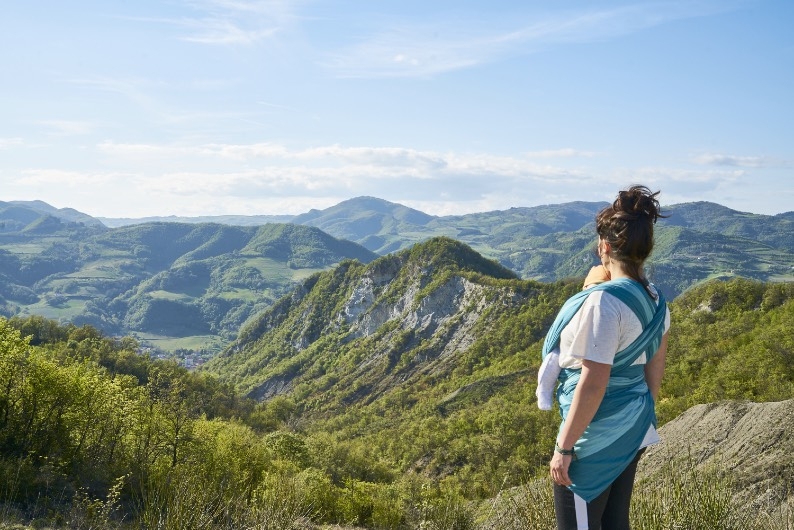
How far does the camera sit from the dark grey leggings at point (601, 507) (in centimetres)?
354

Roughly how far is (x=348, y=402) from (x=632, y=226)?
100 metres

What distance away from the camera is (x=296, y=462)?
3369 centimetres

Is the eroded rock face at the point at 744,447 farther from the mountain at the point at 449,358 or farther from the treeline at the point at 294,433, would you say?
the treeline at the point at 294,433

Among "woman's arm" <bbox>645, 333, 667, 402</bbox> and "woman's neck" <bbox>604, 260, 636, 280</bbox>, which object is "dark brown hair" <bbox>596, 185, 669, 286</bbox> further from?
"woman's arm" <bbox>645, 333, 667, 402</bbox>

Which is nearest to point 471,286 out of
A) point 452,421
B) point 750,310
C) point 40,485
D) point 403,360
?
point 403,360

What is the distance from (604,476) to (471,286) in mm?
107394

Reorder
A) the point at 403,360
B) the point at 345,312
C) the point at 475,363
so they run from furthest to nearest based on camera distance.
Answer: the point at 345,312 → the point at 403,360 → the point at 475,363

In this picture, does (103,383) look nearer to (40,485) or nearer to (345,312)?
(40,485)

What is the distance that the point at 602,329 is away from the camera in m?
3.20

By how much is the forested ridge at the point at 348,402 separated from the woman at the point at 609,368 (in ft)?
2.61

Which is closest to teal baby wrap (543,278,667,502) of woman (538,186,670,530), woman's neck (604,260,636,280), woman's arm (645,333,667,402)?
woman (538,186,670,530)

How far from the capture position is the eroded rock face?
9.99m

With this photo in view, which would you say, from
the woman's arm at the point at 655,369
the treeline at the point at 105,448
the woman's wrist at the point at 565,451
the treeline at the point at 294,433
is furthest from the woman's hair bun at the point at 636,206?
the treeline at the point at 105,448

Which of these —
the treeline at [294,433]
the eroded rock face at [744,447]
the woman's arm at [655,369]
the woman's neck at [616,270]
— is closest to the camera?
the woman's neck at [616,270]
